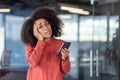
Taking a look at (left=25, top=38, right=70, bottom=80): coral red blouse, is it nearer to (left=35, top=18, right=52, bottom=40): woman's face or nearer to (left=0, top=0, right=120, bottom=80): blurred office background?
(left=35, top=18, right=52, bottom=40): woman's face

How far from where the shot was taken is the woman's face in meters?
1.86

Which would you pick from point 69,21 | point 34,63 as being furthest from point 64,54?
point 69,21

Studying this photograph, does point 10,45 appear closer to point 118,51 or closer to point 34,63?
point 118,51

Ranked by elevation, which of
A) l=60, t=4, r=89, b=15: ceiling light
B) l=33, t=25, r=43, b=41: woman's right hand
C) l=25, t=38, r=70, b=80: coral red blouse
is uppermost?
l=60, t=4, r=89, b=15: ceiling light

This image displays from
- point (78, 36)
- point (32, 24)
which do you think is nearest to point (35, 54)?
point (32, 24)

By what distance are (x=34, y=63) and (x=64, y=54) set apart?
20 centimetres

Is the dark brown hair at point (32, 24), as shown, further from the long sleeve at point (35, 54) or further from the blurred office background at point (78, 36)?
the blurred office background at point (78, 36)

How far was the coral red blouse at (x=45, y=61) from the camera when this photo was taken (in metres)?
1.84

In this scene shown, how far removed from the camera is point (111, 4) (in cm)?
437

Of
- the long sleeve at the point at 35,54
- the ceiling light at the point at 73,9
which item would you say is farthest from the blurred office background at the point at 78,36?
the long sleeve at the point at 35,54

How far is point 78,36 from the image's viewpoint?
451cm

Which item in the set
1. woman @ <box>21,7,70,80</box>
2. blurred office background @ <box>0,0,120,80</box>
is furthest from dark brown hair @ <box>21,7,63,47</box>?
blurred office background @ <box>0,0,120,80</box>

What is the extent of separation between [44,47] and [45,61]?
0.09 metres

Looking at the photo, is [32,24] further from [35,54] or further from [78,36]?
[78,36]
